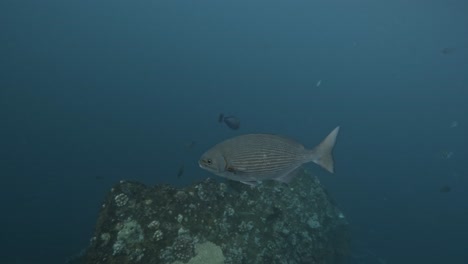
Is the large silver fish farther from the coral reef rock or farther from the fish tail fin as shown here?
the coral reef rock

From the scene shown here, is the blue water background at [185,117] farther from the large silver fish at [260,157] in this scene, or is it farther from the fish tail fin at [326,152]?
the large silver fish at [260,157]

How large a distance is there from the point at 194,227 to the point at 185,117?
34.1m

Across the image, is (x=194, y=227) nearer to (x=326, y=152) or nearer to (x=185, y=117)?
(x=326, y=152)

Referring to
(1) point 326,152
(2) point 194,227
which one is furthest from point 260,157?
(2) point 194,227

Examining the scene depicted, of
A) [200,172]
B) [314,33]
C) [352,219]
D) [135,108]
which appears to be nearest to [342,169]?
[352,219]

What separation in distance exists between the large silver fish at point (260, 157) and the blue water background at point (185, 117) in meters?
11.9

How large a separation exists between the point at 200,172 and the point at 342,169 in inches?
505

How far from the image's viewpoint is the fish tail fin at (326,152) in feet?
12.7

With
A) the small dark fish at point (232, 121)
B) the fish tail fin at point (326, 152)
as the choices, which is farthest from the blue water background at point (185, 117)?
the fish tail fin at point (326, 152)

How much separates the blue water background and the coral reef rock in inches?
428

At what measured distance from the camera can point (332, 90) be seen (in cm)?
8325

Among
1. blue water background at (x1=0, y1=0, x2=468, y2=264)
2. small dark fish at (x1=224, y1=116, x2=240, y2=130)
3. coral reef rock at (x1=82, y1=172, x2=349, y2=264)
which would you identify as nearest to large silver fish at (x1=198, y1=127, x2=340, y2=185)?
coral reef rock at (x1=82, y1=172, x2=349, y2=264)

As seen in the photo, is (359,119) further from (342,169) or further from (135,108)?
(135,108)

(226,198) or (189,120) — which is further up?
(226,198)
